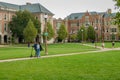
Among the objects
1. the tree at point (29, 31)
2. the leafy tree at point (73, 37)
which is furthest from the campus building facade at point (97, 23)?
the tree at point (29, 31)

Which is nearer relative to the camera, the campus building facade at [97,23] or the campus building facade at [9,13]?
the campus building facade at [9,13]

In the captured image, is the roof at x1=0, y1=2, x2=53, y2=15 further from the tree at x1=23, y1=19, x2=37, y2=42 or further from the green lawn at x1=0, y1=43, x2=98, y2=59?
the green lawn at x1=0, y1=43, x2=98, y2=59

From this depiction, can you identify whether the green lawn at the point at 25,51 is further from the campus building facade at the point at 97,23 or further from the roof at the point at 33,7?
the campus building facade at the point at 97,23

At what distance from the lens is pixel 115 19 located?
12367 mm

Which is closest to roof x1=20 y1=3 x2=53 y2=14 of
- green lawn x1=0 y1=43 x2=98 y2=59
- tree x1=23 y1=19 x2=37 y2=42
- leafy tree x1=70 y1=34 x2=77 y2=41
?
leafy tree x1=70 y1=34 x2=77 y2=41

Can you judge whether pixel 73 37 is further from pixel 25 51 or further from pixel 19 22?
pixel 25 51

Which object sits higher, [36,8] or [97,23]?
[36,8]

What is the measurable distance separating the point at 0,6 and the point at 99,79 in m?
76.5

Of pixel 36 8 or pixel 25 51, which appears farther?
pixel 36 8

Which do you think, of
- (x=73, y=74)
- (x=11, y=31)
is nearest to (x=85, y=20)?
(x=11, y=31)

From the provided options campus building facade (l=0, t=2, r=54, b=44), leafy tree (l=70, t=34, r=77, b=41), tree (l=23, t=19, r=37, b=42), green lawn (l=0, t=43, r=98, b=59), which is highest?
campus building facade (l=0, t=2, r=54, b=44)

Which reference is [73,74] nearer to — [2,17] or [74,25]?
[2,17]

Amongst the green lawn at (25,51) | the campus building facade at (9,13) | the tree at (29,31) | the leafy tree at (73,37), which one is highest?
the campus building facade at (9,13)

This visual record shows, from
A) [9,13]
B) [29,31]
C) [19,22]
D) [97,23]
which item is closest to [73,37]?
[97,23]
